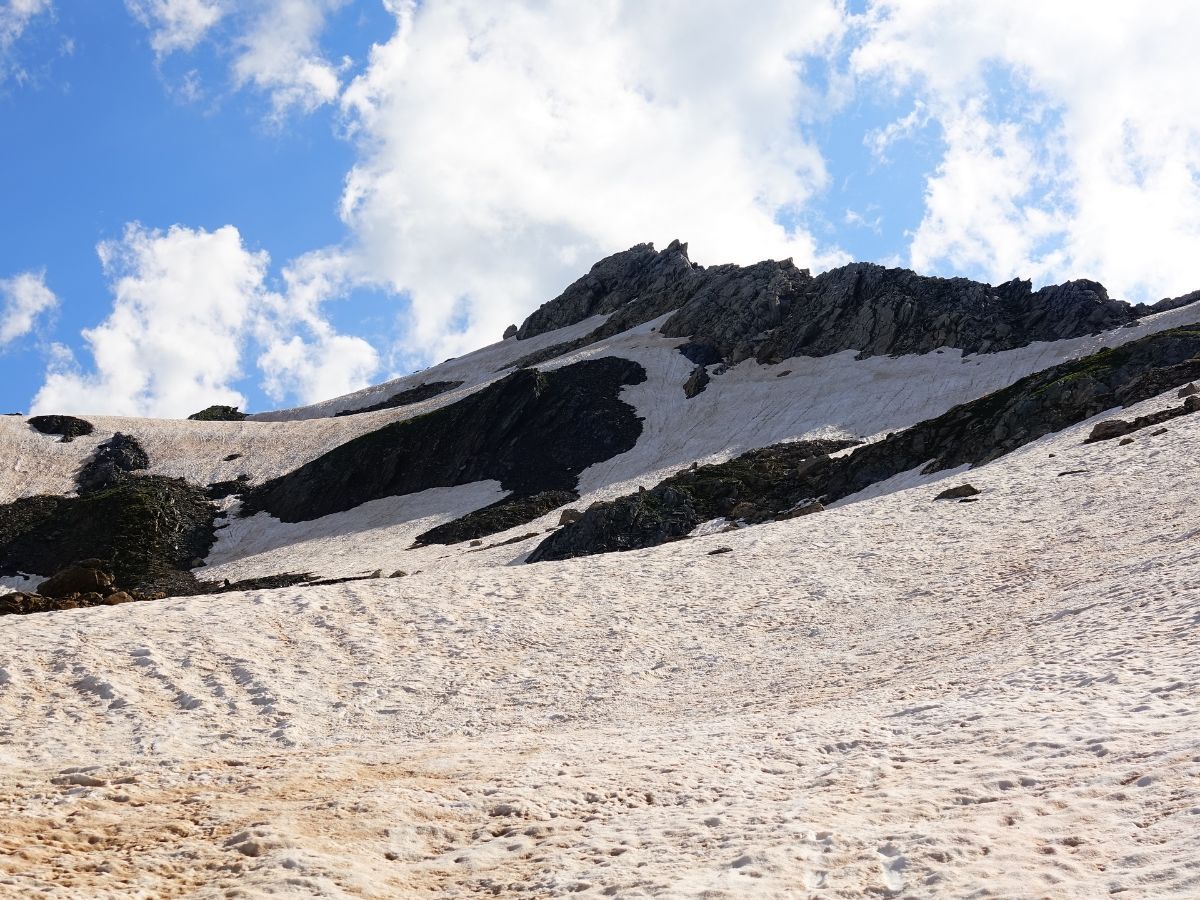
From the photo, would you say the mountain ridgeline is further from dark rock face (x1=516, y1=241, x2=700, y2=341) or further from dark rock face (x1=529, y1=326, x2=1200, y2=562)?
dark rock face (x1=516, y1=241, x2=700, y2=341)

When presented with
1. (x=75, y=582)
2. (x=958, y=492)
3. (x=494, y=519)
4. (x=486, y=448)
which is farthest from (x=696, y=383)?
(x=75, y=582)

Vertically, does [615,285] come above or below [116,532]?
above

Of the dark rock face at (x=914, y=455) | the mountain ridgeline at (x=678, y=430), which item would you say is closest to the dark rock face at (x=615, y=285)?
the mountain ridgeline at (x=678, y=430)

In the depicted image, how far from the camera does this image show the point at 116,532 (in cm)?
5522

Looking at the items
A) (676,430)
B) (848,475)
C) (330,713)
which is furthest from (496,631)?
(676,430)

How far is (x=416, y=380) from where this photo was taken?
9619 centimetres

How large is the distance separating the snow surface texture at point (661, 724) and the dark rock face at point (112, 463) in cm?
4625

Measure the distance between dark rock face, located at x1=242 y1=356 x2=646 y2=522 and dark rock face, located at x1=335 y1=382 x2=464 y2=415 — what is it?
1748 cm

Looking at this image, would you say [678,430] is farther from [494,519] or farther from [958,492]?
[958,492]

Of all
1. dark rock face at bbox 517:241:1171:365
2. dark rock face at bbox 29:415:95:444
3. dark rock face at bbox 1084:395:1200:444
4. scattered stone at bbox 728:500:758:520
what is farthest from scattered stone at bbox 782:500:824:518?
dark rock face at bbox 29:415:95:444

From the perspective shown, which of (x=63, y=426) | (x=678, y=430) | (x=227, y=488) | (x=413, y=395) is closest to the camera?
(x=678, y=430)

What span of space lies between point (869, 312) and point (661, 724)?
5994 cm

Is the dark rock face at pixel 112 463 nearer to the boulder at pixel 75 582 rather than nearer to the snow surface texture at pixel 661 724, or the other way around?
the boulder at pixel 75 582

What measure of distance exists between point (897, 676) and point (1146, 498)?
12.7 m
